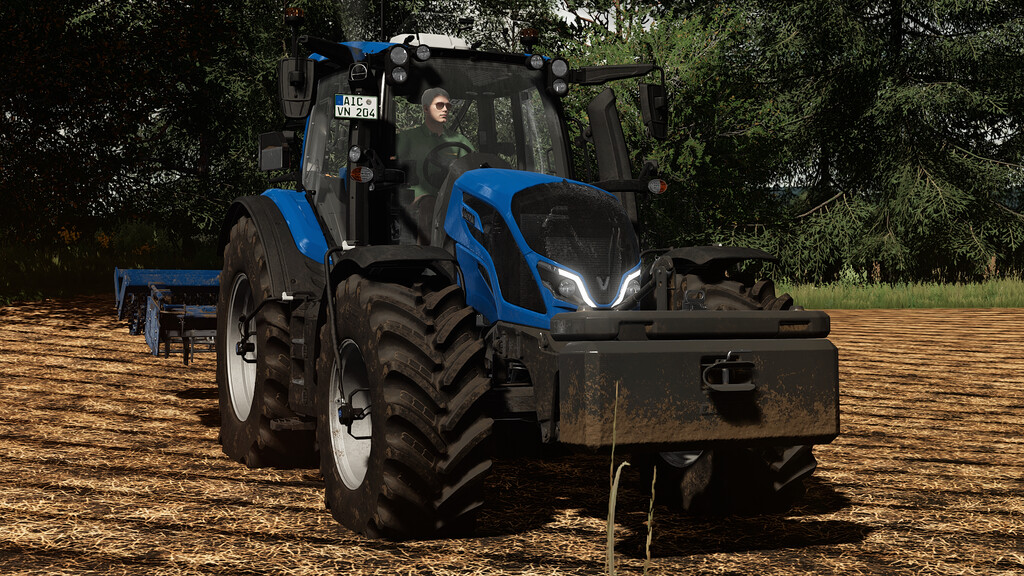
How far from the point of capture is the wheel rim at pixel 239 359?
6.97m

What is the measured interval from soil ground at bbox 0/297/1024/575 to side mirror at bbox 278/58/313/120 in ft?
6.81

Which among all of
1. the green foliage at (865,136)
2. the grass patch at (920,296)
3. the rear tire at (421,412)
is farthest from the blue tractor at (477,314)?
the green foliage at (865,136)

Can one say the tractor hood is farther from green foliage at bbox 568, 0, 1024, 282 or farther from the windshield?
green foliage at bbox 568, 0, 1024, 282

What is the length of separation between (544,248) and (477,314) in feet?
1.36

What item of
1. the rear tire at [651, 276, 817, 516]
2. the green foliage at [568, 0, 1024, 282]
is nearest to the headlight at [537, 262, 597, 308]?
the rear tire at [651, 276, 817, 516]

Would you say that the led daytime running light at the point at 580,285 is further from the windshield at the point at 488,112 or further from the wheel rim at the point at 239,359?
the wheel rim at the point at 239,359

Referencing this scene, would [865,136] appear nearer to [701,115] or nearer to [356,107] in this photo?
[701,115]

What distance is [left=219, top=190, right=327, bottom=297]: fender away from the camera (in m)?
6.21

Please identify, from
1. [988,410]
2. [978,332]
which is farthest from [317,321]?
[978,332]

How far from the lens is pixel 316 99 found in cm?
675

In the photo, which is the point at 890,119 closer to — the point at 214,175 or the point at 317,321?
the point at 214,175

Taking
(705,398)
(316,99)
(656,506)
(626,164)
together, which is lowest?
(656,506)

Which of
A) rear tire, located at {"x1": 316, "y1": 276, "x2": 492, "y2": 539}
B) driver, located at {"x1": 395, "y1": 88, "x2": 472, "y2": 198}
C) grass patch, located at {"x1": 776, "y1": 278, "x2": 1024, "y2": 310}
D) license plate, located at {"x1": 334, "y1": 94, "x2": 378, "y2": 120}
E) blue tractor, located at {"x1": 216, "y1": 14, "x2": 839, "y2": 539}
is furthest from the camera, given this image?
grass patch, located at {"x1": 776, "y1": 278, "x2": 1024, "y2": 310}

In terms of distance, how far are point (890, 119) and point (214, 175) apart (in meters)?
15.5
